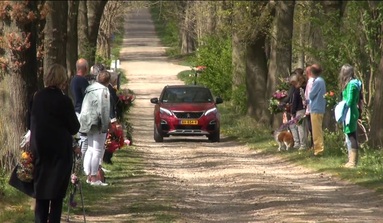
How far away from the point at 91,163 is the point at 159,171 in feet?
16.4

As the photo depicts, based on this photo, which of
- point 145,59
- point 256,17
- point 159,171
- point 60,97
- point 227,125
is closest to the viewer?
point 60,97

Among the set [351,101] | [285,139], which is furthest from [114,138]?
[285,139]

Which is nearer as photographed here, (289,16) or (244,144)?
(244,144)

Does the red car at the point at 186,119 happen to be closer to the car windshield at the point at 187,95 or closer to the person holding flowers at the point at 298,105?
the car windshield at the point at 187,95

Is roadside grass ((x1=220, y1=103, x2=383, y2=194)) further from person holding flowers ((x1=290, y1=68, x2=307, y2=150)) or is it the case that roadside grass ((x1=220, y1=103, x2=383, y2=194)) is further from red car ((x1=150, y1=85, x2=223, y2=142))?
red car ((x1=150, y1=85, x2=223, y2=142))

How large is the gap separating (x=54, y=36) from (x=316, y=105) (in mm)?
5765

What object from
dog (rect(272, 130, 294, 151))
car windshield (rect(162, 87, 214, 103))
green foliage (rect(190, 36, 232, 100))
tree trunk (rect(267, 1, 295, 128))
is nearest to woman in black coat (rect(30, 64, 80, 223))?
dog (rect(272, 130, 294, 151))

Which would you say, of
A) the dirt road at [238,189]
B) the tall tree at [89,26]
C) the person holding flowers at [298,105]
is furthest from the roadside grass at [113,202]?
the tall tree at [89,26]

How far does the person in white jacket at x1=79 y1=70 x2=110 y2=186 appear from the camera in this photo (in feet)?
56.7

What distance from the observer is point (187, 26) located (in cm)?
7619

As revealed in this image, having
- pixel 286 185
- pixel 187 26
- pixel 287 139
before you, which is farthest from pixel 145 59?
pixel 286 185

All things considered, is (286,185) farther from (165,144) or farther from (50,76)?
(165,144)

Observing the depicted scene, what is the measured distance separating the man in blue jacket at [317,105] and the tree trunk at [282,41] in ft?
28.2

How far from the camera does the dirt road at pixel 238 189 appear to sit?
50.4 feet
